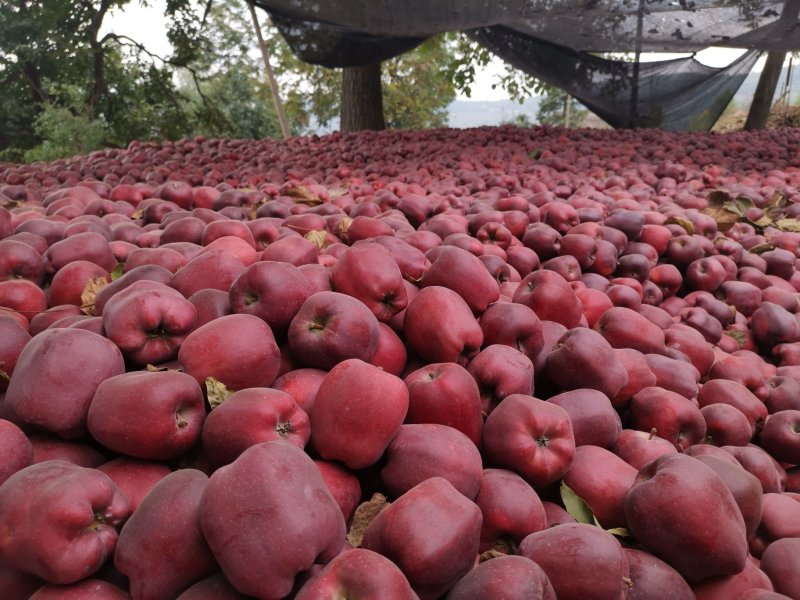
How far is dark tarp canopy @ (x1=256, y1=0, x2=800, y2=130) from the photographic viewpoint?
6707 millimetres

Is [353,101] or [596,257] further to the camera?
[353,101]

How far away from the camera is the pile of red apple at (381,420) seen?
41.6 inches

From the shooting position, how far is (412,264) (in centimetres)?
217

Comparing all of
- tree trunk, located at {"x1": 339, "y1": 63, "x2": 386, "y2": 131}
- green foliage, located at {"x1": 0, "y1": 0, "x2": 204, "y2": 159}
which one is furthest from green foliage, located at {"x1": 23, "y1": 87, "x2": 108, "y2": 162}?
tree trunk, located at {"x1": 339, "y1": 63, "x2": 386, "y2": 131}

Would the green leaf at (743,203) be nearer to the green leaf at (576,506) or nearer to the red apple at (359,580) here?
the green leaf at (576,506)

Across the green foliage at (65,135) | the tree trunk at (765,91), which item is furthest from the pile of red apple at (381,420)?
the tree trunk at (765,91)

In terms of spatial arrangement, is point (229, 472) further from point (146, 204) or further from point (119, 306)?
point (146, 204)

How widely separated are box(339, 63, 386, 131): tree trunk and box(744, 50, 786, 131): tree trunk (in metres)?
9.09

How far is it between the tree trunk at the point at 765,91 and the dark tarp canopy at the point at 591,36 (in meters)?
4.65

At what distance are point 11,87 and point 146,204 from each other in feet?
40.8

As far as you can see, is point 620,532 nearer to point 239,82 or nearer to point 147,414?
point 147,414

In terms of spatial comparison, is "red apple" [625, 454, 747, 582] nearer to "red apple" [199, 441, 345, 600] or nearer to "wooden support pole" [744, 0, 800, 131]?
"red apple" [199, 441, 345, 600]

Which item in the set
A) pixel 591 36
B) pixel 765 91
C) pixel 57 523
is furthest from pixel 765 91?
pixel 57 523

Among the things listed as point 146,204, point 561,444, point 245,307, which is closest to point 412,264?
point 245,307
